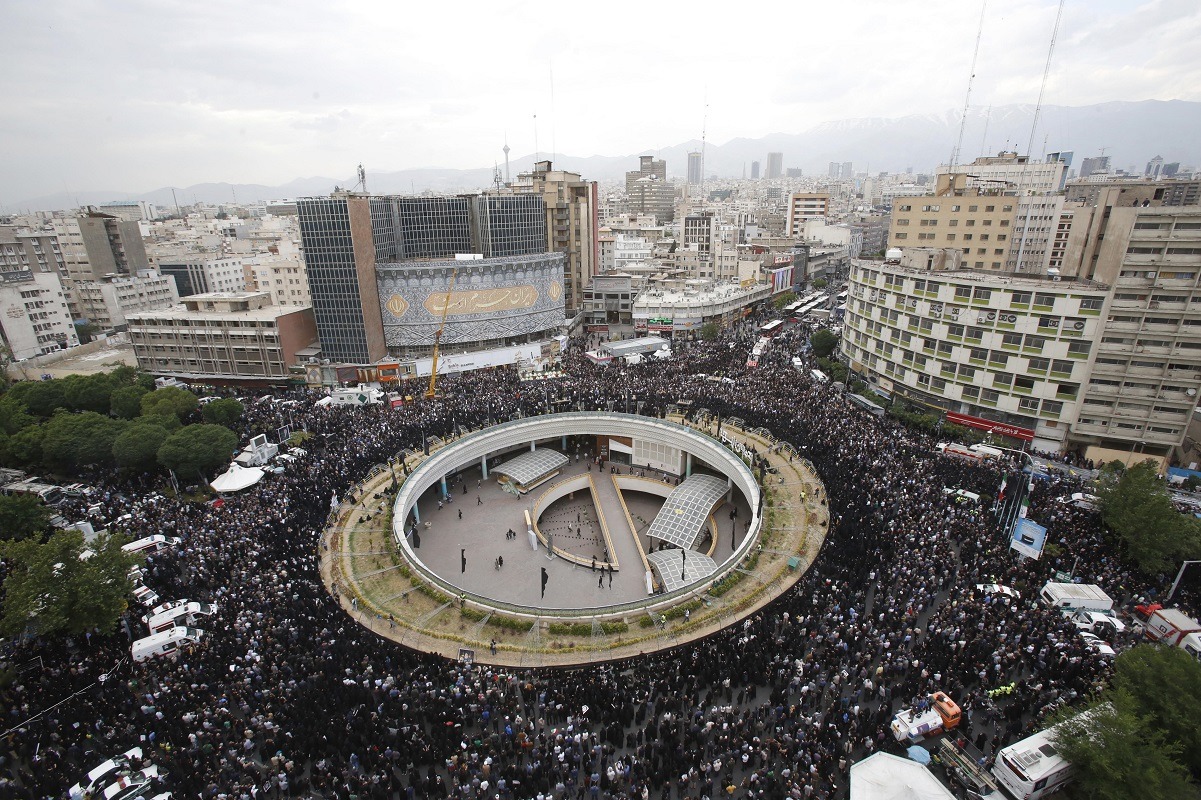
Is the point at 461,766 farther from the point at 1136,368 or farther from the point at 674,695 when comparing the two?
the point at 1136,368

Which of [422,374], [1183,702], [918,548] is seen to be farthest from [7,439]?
[1183,702]

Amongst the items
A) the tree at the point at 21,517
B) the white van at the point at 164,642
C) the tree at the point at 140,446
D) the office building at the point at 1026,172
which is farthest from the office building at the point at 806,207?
the white van at the point at 164,642

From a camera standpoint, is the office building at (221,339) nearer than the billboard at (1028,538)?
No

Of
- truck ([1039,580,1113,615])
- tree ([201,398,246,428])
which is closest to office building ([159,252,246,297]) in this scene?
tree ([201,398,246,428])

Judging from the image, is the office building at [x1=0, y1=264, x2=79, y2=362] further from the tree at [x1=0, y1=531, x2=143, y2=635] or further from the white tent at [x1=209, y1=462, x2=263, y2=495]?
the tree at [x1=0, y1=531, x2=143, y2=635]

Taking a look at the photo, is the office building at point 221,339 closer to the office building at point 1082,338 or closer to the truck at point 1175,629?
the office building at point 1082,338

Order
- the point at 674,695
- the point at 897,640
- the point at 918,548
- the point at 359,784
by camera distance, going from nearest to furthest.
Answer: the point at 359,784, the point at 674,695, the point at 897,640, the point at 918,548
